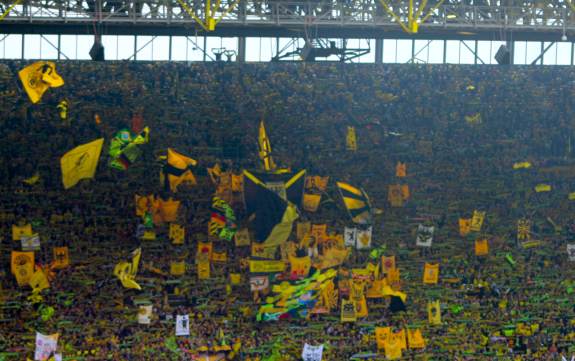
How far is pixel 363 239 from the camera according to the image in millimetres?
24234

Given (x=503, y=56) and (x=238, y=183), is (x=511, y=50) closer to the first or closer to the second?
(x=503, y=56)

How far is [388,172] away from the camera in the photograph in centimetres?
2488

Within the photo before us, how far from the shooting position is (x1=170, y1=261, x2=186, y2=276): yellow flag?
2336cm

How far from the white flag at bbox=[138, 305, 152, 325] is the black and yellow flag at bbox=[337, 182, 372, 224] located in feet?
13.8

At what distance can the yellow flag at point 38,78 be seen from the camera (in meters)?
24.1

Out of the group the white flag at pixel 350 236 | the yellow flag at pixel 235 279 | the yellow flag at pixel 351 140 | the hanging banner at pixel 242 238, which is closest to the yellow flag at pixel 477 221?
the white flag at pixel 350 236

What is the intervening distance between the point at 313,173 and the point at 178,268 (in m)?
3.19

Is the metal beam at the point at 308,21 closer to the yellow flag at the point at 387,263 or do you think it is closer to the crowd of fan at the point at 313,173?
the crowd of fan at the point at 313,173

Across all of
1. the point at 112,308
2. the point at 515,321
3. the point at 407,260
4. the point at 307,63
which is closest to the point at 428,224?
the point at 407,260

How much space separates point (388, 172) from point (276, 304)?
3.50m

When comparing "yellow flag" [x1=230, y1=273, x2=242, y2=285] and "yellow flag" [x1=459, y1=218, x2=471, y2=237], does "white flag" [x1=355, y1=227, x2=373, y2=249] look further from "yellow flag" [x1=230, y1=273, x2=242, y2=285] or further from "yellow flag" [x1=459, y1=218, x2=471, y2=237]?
"yellow flag" [x1=230, y1=273, x2=242, y2=285]

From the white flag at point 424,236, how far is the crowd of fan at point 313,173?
16 centimetres

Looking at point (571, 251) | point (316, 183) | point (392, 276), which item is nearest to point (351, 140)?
point (316, 183)

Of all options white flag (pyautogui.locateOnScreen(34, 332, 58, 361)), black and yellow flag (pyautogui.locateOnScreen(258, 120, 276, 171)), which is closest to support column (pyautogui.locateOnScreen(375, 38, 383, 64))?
black and yellow flag (pyautogui.locateOnScreen(258, 120, 276, 171))
